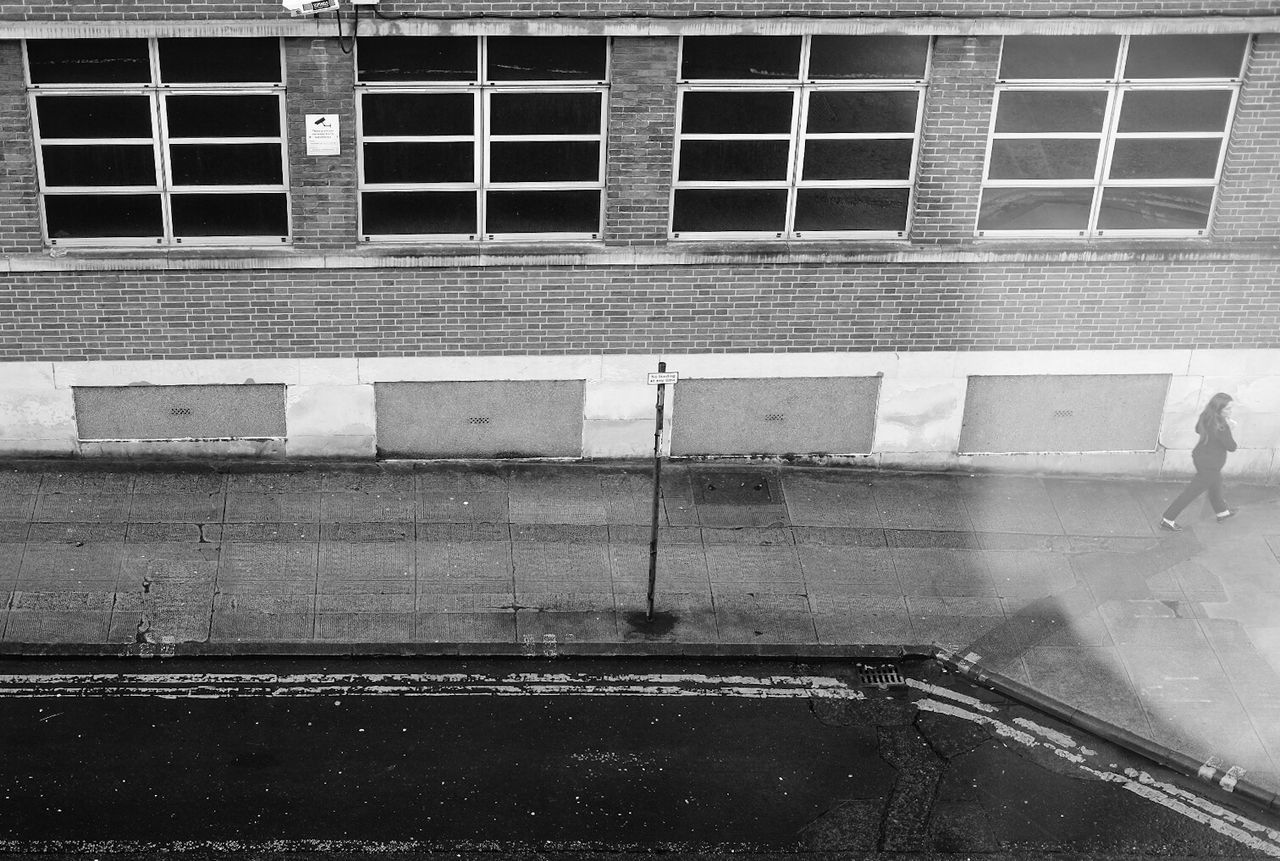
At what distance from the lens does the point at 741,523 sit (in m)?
14.0

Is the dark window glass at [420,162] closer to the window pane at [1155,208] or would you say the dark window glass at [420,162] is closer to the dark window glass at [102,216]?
the dark window glass at [102,216]

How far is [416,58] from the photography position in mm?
13414

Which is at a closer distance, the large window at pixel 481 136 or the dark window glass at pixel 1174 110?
the large window at pixel 481 136

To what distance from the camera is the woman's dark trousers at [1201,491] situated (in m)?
14.0

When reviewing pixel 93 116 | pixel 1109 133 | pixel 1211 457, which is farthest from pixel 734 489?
pixel 93 116

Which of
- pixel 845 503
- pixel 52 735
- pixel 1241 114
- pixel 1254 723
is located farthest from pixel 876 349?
pixel 52 735

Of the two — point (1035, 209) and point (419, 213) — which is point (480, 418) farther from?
point (1035, 209)

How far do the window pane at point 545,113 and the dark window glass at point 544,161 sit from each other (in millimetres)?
133

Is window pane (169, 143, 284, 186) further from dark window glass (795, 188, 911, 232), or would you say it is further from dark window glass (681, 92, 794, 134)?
dark window glass (795, 188, 911, 232)

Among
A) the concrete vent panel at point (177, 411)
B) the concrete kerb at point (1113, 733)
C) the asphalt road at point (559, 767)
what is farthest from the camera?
the concrete vent panel at point (177, 411)

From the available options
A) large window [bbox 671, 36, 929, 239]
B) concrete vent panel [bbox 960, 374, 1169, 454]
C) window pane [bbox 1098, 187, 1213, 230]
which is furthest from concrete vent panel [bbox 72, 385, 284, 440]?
window pane [bbox 1098, 187, 1213, 230]

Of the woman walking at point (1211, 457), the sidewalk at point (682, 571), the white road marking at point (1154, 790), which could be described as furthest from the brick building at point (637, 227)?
the white road marking at point (1154, 790)

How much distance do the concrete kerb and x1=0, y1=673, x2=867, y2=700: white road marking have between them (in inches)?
41.8

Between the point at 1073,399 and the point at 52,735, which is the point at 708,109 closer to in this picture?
the point at 1073,399
